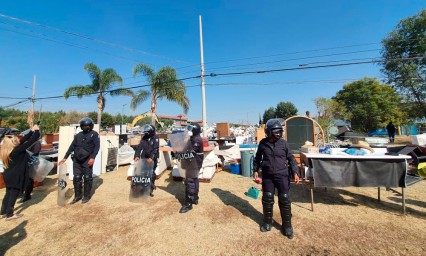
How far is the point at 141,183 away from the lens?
4918 mm

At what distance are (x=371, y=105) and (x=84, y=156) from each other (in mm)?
33460

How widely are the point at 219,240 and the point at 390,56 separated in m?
25.4

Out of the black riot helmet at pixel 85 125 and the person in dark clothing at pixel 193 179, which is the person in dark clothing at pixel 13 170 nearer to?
the black riot helmet at pixel 85 125

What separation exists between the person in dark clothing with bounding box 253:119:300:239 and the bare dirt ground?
25 centimetres

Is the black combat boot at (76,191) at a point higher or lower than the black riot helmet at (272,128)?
lower

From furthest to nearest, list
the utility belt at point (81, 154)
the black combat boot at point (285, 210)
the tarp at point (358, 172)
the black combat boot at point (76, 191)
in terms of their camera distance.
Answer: the black combat boot at point (76, 191), the utility belt at point (81, 154), the tarp at point (358, 172), the black combat boot at point (285, 210)

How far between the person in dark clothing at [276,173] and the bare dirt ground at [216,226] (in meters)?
0.25

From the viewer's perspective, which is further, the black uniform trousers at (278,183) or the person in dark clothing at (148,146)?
the person in dark clothing at (148,146)

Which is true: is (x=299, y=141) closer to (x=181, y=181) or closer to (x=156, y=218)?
(x=181, y=181)

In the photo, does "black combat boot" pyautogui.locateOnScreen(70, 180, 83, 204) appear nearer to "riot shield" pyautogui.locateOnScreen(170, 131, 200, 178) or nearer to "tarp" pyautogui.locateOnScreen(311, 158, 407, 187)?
"riot shield" pyautogui.locateOnScreen(170, 131, 200, 178)

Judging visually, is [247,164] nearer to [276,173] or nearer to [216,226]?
[216,226]

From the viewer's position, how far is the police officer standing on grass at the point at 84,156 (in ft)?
16.0

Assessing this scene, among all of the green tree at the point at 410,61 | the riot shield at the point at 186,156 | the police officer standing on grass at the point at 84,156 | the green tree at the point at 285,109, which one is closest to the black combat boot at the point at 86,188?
Answer: the police officer standing on grass at the point at 84,156

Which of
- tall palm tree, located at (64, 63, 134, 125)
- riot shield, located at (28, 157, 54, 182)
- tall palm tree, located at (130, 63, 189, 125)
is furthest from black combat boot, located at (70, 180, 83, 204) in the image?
tall palm tree, located at (64, 63, 134, 125)
